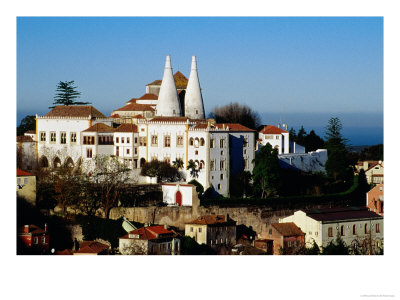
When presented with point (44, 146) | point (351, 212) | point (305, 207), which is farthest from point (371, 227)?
point (44, 146)

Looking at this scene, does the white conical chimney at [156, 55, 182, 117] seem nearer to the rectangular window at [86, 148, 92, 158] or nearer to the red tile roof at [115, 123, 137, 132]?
the red tile roof at [115, 123, 137, 132]

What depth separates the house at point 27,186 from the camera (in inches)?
1580

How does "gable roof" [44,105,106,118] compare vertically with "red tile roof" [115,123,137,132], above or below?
above

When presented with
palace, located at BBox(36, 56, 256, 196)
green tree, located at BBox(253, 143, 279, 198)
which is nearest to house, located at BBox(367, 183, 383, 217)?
green tree, located at BBox(253, 143, 279, 198)

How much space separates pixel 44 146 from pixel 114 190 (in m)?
6.58

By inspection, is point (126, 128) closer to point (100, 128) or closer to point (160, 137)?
point (100, 128)

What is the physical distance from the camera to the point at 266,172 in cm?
4491

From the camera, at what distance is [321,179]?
1944 inches

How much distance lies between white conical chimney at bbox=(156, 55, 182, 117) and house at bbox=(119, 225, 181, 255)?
32.5 feet

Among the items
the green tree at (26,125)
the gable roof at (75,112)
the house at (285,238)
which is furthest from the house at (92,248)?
the green tree at (26,125)

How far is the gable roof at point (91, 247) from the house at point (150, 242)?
0.76 meters

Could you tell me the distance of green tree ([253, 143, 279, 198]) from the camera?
4488 cm

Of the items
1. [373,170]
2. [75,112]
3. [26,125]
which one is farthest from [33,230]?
[373,170]

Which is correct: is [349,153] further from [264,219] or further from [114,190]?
[114,190]
